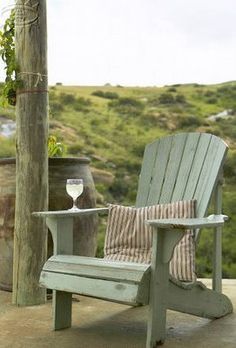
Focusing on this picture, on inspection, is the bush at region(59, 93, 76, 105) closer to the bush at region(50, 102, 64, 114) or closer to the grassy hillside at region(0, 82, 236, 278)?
the grassy hillside at region(0, 82, 236, 278)

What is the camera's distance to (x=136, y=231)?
3.06 m

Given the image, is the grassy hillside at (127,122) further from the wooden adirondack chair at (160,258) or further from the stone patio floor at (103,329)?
the stone patio floor at (103,329)

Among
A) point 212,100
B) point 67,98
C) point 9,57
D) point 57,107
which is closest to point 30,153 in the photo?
point 9,57

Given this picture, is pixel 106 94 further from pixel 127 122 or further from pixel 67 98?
pixel 127 122

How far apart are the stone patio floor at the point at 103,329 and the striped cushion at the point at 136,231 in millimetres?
344

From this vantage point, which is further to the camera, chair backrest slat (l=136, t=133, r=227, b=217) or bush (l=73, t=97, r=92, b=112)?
bush (l=73, t=97, r=92, b=112)

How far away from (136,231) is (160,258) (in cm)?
72

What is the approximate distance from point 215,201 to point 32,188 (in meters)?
1.09

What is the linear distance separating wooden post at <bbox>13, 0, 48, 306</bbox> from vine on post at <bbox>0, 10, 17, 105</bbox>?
0.05m

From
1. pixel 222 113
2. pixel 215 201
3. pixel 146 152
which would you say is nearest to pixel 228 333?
pixel 215 201

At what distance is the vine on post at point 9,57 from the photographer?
11.1 feet

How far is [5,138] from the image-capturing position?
8820mm

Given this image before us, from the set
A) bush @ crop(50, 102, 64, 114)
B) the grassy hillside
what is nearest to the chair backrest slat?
the grassy hillside

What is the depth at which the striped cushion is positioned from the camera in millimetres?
2979
